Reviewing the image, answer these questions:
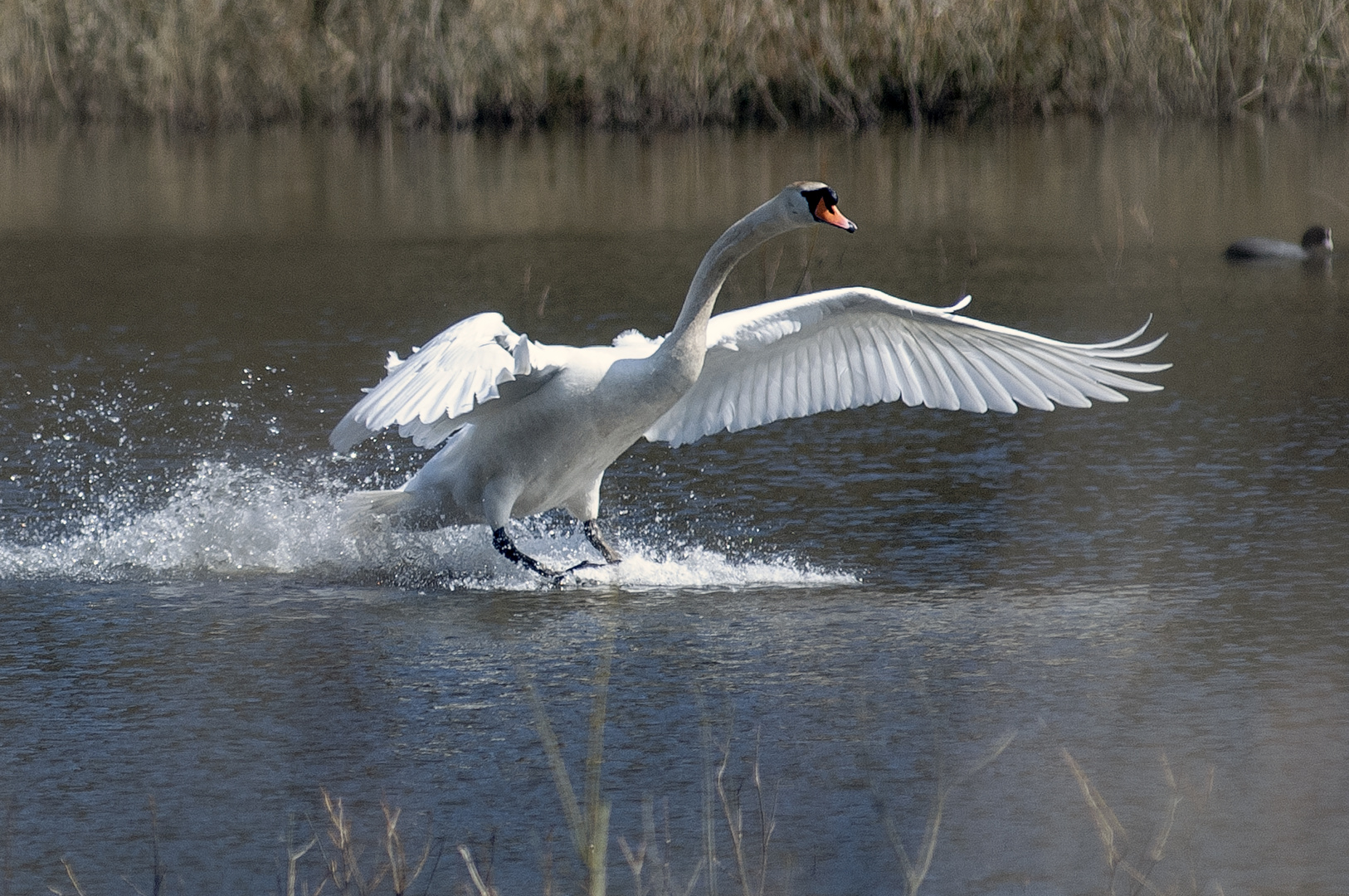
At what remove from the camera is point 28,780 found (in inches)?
187

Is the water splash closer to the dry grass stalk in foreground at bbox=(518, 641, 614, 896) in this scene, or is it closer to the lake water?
the lake water

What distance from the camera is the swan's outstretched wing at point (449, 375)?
19.2 ft

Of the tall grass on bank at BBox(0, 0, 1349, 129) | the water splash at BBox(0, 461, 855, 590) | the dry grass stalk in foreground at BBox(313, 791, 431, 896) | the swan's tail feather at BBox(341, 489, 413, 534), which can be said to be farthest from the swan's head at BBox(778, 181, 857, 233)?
the tall grass on bank at BBox(0, 0, 1349, 129)

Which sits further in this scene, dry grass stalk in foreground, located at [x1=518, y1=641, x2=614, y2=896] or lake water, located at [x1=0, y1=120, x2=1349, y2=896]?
lake water, located at [x1=0, y1=120, x2=1349, y2=896]

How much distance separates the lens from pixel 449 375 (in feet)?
19.5

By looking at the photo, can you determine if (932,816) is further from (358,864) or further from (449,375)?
(449,375)

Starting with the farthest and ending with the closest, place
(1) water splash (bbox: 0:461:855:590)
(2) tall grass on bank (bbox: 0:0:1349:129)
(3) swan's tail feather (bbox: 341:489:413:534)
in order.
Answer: (2) tall grass on bank (bbox: 0:0:1349:129) → (3) swan's tail feather (bbox: 341:489:413:534) → (1) water splash (bbox: 0:461:855:590)

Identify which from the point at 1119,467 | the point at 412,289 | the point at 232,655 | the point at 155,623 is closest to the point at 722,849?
the point at 232,655

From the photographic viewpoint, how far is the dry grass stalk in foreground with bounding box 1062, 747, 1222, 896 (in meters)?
3.82

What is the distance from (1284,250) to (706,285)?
6505 mm

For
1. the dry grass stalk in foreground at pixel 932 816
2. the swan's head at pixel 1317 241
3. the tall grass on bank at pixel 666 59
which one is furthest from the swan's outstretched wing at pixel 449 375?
the tall grass on bank at pixel 666 59

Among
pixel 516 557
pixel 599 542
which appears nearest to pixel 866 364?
pixel 599 542

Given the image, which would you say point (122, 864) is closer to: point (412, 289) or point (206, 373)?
point (206, 373)

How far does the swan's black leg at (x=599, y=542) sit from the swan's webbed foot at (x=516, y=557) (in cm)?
19
